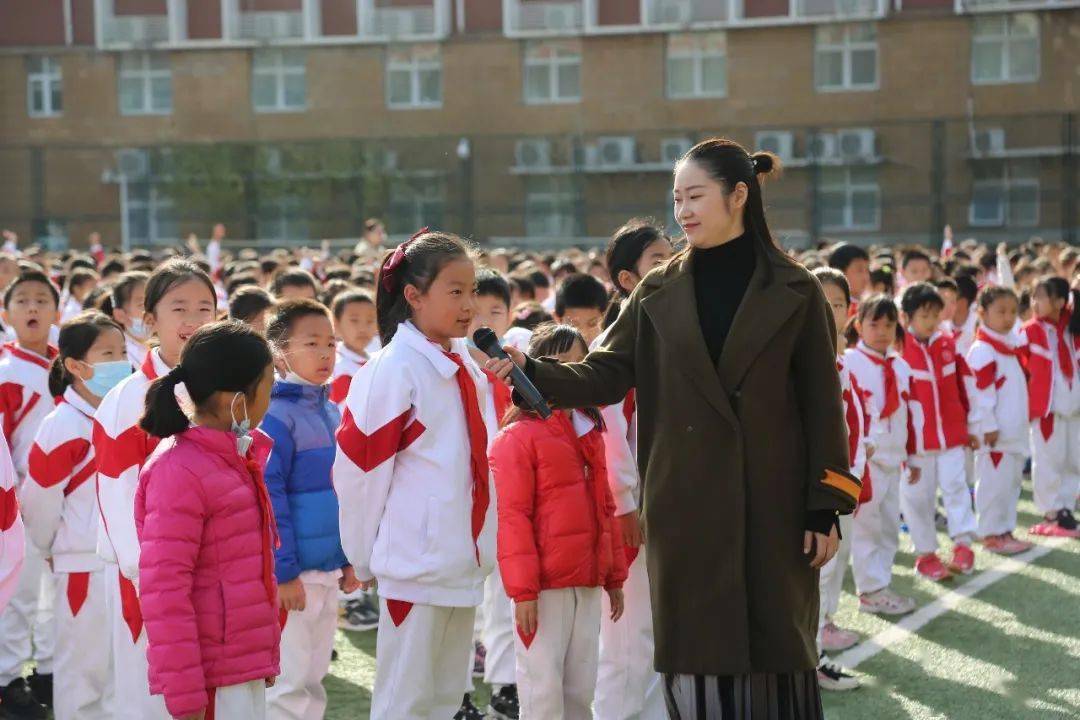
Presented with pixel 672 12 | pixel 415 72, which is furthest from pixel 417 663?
pixel 415 72

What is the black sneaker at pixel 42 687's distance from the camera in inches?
250

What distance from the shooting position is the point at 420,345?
439 centimetres

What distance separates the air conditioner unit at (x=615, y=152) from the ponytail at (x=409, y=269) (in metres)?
31.9

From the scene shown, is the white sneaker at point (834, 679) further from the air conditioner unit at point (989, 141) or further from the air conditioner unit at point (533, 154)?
the air conditioner unit at point (533, 154)

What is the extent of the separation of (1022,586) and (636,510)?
3.85 m

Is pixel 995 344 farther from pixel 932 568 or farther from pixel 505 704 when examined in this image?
pixel 505 704

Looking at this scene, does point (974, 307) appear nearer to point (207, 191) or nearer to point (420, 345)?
point (420, 345)

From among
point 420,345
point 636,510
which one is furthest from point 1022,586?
point 420,345

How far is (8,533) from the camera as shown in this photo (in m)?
3.82

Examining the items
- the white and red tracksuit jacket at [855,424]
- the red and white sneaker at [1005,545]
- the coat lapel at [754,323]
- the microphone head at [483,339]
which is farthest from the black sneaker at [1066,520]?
the microphone head at [483,339]

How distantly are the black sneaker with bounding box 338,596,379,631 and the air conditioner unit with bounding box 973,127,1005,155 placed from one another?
28.9 meters

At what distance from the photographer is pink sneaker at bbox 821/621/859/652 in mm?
7039

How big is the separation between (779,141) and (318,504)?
102 feet

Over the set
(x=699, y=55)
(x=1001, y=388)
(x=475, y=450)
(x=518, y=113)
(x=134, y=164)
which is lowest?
(x=1001, y=388)
